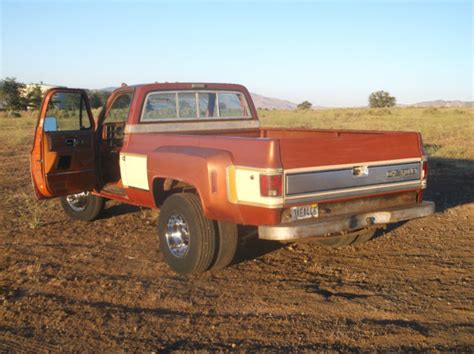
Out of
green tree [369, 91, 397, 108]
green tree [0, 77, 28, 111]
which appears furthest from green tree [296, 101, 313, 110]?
green tree [0, 77, 28, 111]

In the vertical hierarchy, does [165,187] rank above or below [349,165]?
below

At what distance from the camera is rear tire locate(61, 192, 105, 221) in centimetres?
709

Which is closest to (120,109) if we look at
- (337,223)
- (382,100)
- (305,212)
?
(305,212)

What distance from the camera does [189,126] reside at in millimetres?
6480

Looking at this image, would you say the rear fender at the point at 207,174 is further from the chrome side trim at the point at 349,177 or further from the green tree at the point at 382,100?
the green tree at the point at 382,100

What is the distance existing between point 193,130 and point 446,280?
3.38 metres

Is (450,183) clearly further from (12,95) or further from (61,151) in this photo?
(12,95)

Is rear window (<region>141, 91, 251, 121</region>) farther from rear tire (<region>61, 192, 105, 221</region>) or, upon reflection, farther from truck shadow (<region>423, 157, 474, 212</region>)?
truck shadow (<region>423, 157, 474, 212</region>)

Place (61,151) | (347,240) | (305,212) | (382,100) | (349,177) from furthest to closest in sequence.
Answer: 1. (382,100)
2. (61,151)
3. (347,240)
4. (349,177)
5. (305,212)

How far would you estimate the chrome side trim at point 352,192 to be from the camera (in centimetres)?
416

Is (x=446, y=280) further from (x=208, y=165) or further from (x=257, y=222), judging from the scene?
(x=208, y=165)

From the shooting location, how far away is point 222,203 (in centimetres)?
437

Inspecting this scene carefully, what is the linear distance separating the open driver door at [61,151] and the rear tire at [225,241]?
94.7 inches

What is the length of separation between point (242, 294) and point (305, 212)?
36.7 inches
